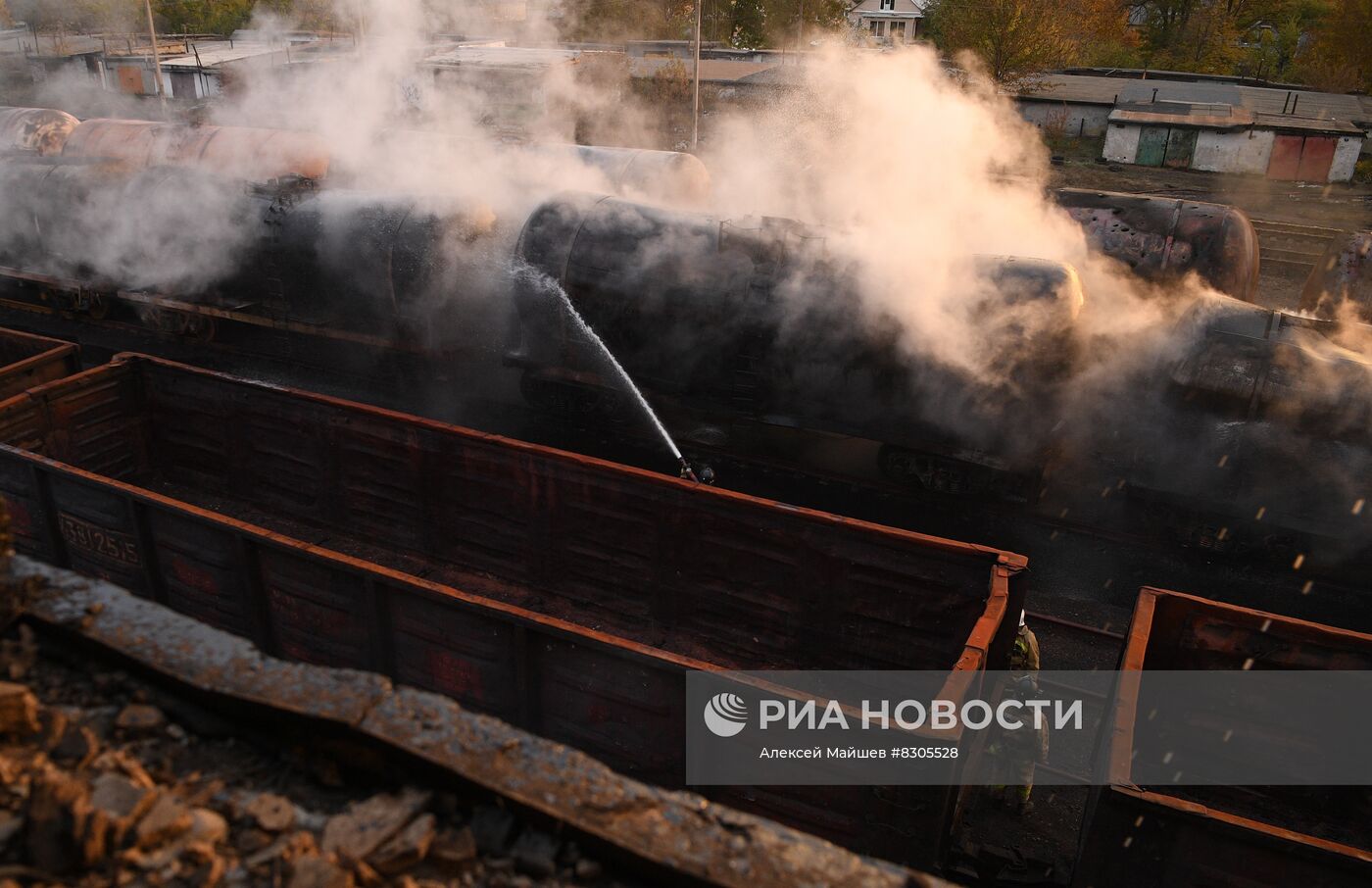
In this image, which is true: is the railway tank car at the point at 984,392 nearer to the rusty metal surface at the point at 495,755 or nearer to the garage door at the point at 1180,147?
the rusty metal surface at the point at 495,755

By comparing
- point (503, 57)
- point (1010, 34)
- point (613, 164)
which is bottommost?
point (613, 164)

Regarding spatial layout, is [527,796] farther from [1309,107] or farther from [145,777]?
[1309,107]

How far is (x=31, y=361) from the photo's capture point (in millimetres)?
7977

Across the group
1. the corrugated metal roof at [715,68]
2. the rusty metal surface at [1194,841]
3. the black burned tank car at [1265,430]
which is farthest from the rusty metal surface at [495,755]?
the corrugated metal roof at [715,68]

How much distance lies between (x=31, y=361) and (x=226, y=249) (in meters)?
4.08

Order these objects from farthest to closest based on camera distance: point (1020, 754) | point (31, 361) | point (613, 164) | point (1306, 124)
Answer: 1. point (1306, 124)
2. point (613, 164)
3. point (31, 361)
4. point (1020, 754)

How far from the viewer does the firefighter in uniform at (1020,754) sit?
17.6 feet

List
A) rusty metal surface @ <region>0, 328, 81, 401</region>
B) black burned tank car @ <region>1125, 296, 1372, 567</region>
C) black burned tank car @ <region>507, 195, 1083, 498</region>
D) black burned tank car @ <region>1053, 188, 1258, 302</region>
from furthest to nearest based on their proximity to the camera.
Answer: black burned tank car @ <region>1053, 188, 1258, 302</region> < black burned tank car @ <region>507, 195, 1083, 498</region> < rusty metal surface @ <region>0, 328, 81, 401</region> < black burned tank car @ <region>1125, 296, 1372, 567</region>

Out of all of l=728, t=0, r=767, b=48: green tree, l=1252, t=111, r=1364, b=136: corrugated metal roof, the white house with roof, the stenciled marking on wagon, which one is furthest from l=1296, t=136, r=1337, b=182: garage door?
the stenciled marking on wagon

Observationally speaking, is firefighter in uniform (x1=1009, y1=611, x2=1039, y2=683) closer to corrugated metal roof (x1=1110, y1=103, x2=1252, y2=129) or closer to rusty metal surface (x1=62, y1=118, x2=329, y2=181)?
rusty metal surface (x1=62, y1=118, x2=329, y2=181)

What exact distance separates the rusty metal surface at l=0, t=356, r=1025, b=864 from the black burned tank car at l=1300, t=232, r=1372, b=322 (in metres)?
8.16

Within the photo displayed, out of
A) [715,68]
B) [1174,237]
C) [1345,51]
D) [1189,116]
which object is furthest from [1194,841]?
[1345,51]

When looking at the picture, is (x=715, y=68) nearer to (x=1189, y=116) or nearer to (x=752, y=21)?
(x=752, y=21)

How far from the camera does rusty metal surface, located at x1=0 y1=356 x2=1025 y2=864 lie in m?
4.69
